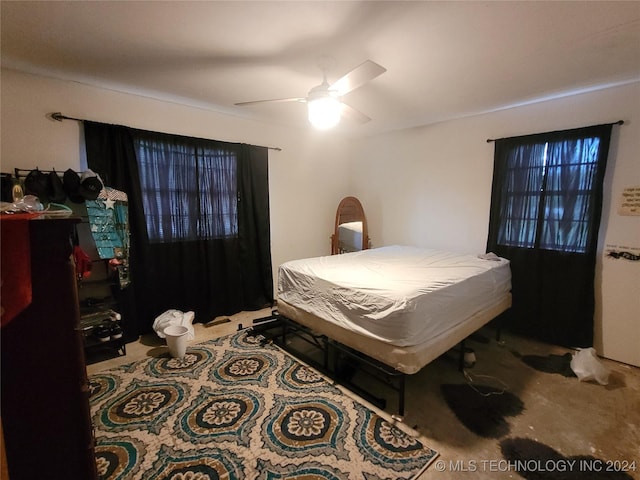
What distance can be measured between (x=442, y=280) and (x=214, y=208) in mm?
2574

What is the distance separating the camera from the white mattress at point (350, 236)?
451cm

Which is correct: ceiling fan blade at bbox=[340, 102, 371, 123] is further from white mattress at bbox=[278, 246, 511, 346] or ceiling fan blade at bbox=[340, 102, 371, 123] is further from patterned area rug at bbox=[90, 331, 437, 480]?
patterned area rug at bbox=[90, 331, 437, 480]

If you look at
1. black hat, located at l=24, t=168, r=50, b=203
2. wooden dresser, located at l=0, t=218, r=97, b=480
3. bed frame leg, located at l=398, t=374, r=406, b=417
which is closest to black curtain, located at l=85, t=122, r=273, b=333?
black hat, located at l=24, t=168, r=50, b=203

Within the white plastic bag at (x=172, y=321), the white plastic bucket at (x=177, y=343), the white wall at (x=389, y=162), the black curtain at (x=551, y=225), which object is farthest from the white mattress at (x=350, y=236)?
the white plastic bucket at (x=177, y=343)

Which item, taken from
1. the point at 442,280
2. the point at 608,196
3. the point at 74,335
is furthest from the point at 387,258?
the point at 74,335

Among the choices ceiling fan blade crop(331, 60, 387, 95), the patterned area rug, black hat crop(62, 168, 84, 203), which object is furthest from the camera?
black hat crop(62, 168, 84, 203)

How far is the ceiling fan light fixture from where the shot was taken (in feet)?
6.56

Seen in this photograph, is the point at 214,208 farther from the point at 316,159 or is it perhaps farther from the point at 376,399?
the point at 376,399

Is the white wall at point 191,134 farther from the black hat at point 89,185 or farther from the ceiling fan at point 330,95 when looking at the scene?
the ceiling fan at point 330,95

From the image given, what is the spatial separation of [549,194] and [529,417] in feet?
6.76

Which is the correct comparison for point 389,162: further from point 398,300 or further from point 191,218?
point 398,300

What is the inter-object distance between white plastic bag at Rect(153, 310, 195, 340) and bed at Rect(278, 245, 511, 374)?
0.96m

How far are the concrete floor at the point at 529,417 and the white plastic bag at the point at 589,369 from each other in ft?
0.17

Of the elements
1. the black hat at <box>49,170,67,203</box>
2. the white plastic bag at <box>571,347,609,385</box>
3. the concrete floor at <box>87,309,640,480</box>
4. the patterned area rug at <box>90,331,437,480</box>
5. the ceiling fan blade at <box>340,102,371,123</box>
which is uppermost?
the ceiling fan blade at <box>340,102,371,123</box>
